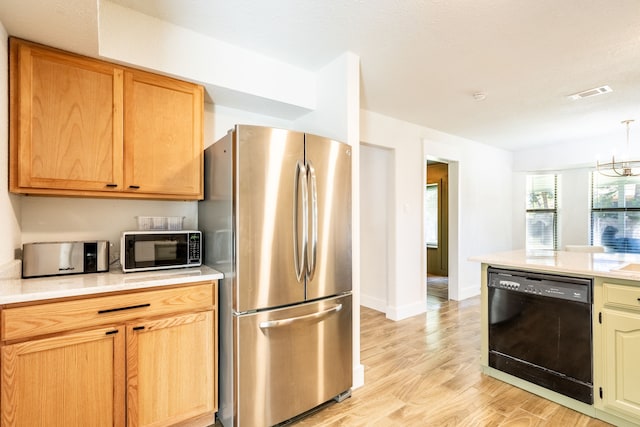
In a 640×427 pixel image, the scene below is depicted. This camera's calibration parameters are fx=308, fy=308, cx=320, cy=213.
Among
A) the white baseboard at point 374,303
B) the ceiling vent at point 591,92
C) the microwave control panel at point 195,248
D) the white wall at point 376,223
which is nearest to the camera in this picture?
the microwave control panel at point 195,248

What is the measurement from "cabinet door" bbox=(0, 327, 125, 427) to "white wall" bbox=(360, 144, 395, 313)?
2990 millimetres

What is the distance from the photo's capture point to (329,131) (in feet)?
8.15

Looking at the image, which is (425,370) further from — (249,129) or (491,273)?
(249,129)

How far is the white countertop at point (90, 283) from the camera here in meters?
1.39

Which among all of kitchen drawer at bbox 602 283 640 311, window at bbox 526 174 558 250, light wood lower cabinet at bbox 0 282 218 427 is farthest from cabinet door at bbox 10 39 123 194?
window at bbox 526 174 558 250

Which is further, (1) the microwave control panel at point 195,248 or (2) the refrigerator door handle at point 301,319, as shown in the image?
(1) the microwave control panel at point 195,248

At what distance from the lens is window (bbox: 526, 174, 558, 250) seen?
5570 millimetres

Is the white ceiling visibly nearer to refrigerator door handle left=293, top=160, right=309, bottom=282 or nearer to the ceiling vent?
the ceiling vent

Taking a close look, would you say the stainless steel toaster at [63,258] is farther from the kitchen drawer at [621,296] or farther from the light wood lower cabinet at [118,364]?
the kitchen drawer at [621,296]

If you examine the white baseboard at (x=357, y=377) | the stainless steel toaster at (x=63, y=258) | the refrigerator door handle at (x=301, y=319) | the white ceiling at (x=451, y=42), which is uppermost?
the white ceiling at (x=451, y=42)

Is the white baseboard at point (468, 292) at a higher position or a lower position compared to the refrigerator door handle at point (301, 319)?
lower

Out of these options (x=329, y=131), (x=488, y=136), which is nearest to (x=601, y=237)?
(x=488, y=136)

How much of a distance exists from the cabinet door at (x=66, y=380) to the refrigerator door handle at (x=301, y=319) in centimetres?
74

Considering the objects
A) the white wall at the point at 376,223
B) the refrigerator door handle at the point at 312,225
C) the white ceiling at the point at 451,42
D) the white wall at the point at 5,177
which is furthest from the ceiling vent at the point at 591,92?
the white wall at the point at 5,177
